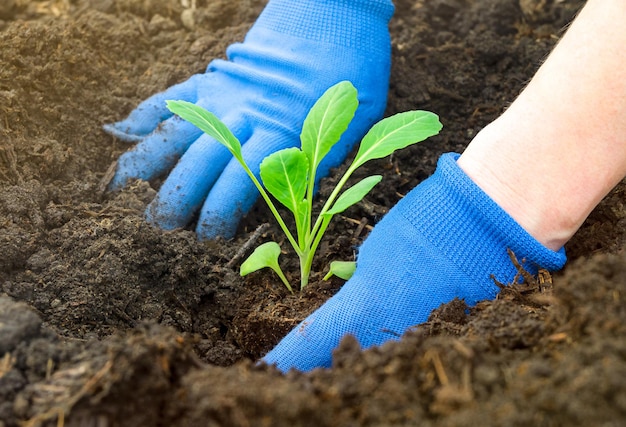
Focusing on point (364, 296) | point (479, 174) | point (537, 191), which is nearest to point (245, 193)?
point (364, 296)

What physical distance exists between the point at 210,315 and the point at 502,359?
3.28 ft

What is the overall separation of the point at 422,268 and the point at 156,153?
1.05 m

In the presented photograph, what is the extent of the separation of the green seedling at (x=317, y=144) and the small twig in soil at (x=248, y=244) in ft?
0.62

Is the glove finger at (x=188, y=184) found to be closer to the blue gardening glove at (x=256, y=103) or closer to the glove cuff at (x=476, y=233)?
the blue gardening glove at (x=256, y=103)

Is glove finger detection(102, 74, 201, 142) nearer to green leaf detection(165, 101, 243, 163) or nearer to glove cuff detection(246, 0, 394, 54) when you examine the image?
glove cuff detection(246, 0, 394, 54)

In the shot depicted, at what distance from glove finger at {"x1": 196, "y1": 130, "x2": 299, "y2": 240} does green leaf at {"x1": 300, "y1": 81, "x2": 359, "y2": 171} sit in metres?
0.38

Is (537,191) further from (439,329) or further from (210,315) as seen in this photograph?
(210,315)

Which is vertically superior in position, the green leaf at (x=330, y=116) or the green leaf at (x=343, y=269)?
the green leaf at (x=330, y=116)

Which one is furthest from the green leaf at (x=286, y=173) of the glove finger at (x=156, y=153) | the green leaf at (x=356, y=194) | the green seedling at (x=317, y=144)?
the glove finger at (x=156, y=153)

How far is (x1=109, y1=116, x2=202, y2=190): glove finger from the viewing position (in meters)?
2.06

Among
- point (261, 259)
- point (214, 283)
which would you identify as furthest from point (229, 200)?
point (261, 259)

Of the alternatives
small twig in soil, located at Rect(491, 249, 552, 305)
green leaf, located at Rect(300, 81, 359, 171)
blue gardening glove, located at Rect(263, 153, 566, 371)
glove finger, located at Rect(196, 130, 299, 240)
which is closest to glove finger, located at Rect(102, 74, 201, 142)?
glove finger, located at Rect(196, 130, 299, 240)

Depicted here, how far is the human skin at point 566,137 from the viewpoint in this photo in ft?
4.81

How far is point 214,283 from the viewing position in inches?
69.3
